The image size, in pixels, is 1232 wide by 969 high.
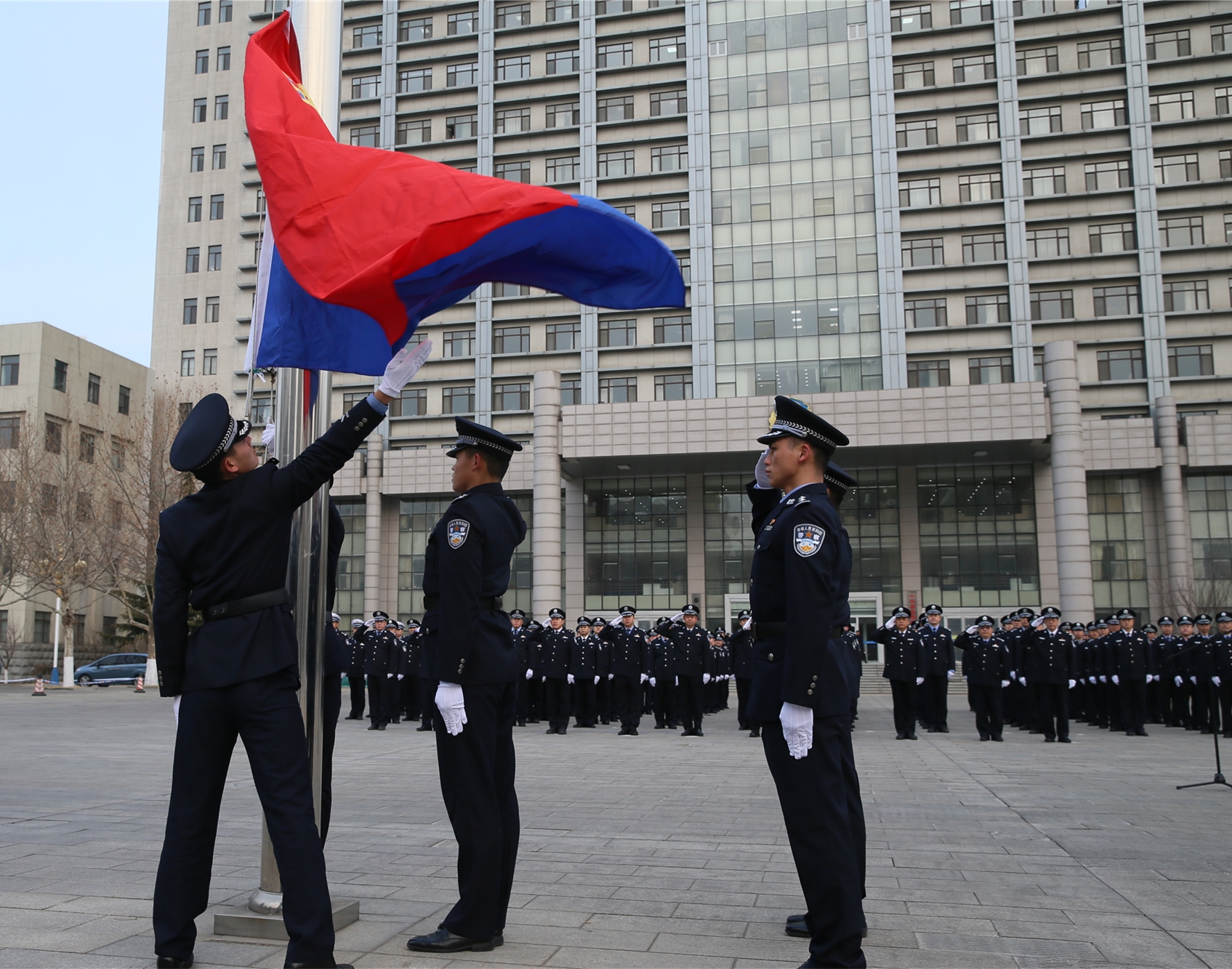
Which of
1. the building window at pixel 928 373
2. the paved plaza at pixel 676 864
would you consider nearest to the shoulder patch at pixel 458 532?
the paved plaza at pixel 676 864

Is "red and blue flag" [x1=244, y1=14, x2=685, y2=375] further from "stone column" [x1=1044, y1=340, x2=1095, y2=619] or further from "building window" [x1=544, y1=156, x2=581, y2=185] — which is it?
"building window" [x1=544, y1=156, x2=581, y2=185]

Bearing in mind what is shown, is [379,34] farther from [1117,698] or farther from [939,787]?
[939,787]

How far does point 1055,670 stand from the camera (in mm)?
15867

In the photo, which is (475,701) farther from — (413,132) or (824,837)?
(413,132)

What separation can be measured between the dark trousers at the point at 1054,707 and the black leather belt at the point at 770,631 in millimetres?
12889

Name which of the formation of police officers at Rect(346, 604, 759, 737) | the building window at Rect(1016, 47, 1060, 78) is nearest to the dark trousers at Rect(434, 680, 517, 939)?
the formation of police officers at Rect(346, 604, 759, 737)

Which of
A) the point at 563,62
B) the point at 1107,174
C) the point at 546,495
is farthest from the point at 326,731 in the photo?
the point at 563,62

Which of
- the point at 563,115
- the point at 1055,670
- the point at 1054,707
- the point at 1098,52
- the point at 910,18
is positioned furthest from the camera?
the point at 563,115

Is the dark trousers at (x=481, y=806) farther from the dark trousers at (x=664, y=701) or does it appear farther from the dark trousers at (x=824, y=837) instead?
the dark trousers at (x=664, y=701)

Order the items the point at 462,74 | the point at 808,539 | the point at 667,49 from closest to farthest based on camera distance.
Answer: the point at 808,539, the point at 667,49, the point at 462,74

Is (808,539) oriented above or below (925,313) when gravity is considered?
below

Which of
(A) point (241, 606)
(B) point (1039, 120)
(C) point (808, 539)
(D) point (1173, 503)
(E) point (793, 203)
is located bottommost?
(A) point (241, 606)

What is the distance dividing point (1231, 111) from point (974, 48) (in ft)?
36.3

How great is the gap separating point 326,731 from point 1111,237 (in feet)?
155
